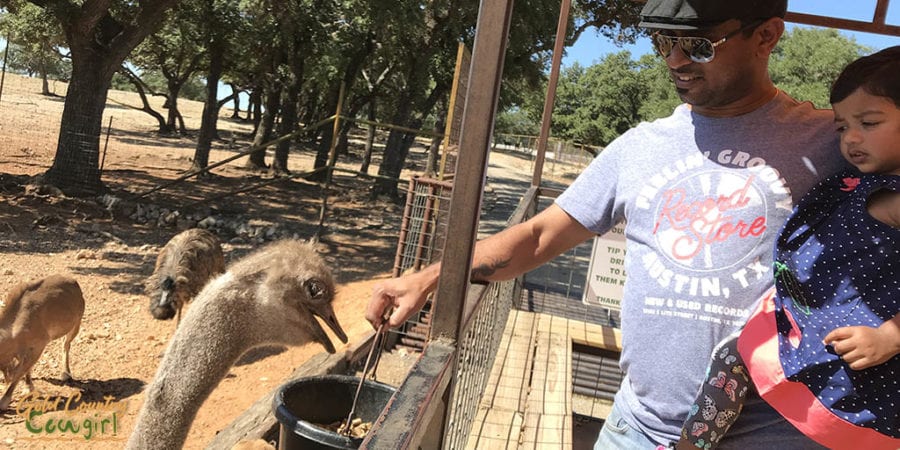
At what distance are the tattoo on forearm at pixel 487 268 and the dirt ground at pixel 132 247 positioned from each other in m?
4.00

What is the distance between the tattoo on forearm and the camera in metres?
1.95

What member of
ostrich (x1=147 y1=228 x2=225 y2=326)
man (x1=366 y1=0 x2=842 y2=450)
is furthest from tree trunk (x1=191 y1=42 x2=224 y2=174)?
man (x1=366 y1=0 x2=842 y2=450)

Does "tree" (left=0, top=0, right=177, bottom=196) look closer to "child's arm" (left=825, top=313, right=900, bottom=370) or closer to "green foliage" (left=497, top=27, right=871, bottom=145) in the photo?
"child's arm" (left=825, top=313, right=900, bottom=370)

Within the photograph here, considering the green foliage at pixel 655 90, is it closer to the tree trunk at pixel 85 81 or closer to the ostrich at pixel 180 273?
the tree trunk at pixel 85 81

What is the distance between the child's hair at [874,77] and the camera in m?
1.57

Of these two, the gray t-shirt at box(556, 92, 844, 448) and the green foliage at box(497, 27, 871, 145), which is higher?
the green foliage at box(497, 27, 871, 145)

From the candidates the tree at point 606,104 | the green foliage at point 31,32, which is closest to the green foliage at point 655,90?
the tree at point 606,104

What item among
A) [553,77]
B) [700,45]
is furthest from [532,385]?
[700,45]

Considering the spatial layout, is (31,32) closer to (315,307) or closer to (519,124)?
(315,307)

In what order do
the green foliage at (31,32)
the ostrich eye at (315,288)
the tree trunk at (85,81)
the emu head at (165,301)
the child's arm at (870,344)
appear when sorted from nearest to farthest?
1. the child's arm at (870,344)
2. the ostrich eye at (315,288)
3. the emu head at (165,301)
4. the tree trunk at (85,81)
5. the green foliage at (31,32)

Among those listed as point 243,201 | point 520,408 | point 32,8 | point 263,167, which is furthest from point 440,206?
point 32,8

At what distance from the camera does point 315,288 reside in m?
3.35

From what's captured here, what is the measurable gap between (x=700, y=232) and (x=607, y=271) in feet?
10.7

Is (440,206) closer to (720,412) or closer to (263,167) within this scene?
(720,412)
